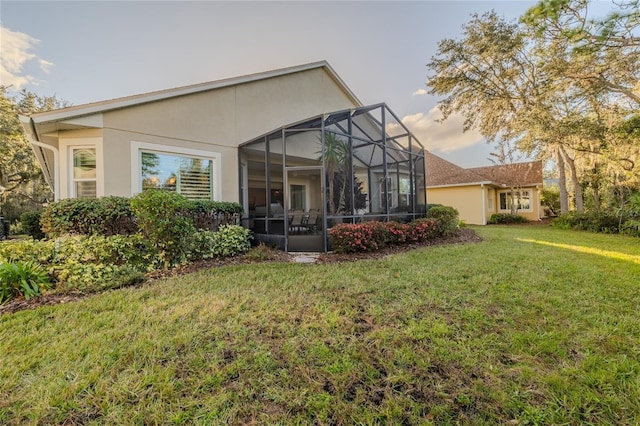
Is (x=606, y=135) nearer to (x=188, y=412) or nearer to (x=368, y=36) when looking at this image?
(x=368, y=36)

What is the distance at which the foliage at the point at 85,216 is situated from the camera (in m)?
5.71

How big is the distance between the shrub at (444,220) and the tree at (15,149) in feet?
71.2

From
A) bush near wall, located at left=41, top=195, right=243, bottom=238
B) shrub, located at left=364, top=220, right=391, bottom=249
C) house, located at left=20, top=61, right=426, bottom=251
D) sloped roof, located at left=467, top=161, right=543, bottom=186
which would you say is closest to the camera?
bush near wall, located at left=41, top=195, right=243, bottom=238

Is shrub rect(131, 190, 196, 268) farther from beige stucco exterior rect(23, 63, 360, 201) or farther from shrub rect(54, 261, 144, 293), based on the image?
beige stucco exterior rect(23, 63, 360, 201)

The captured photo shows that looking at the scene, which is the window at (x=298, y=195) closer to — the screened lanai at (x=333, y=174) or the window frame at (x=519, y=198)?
the screened lanai at (x=333, y=174)

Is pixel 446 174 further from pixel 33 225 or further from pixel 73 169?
pixel 33 225

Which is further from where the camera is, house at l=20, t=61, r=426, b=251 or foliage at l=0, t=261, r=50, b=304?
house at l=20, t=61, r=426, b=251

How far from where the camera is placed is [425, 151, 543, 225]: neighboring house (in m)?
18.5

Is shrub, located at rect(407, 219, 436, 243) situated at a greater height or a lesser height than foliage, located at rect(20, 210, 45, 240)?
lesser

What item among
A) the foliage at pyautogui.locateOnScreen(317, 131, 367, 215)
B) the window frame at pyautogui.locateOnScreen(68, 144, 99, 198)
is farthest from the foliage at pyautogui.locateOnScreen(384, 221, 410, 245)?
the window frame at pyautogui.locateOnScreen(68, 144, 99, 198)

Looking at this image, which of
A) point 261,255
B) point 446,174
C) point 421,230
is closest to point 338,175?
point 421,230

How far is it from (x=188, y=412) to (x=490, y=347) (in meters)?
2.67

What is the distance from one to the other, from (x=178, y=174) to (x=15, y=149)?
17.5 meters

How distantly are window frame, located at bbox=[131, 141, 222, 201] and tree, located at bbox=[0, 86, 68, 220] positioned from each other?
14.3 m
